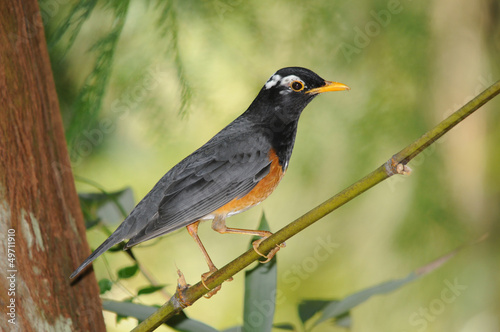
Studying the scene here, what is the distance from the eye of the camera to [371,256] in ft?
8.37

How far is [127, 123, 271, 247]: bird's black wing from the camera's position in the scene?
5.40ft

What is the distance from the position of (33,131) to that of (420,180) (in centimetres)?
169

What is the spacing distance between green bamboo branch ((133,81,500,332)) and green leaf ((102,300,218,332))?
40 cm

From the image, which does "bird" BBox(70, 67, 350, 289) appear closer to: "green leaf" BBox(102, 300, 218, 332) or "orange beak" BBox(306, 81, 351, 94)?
"orange beak" BBox(306, 81, 351, 94)

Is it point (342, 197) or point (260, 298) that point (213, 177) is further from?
point (342, 197)

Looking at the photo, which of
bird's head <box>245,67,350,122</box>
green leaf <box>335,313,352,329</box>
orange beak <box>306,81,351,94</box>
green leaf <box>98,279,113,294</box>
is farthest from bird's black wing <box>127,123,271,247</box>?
green leaf <box>335,313,352,329</box>

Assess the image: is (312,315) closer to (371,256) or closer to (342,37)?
(371,256)

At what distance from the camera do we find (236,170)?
1.75 meters

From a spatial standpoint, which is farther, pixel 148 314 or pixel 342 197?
pixel 148 314

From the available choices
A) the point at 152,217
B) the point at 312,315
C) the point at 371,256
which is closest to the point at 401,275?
the point at 371,256

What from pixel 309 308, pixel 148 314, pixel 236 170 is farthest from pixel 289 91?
pixel 148 314

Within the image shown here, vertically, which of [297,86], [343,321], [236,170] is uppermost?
[297,86]

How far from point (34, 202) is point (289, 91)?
903mm

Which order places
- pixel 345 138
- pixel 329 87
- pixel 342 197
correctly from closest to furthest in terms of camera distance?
pixel 342 197 < pixel 329 87 < pixel 345 138
